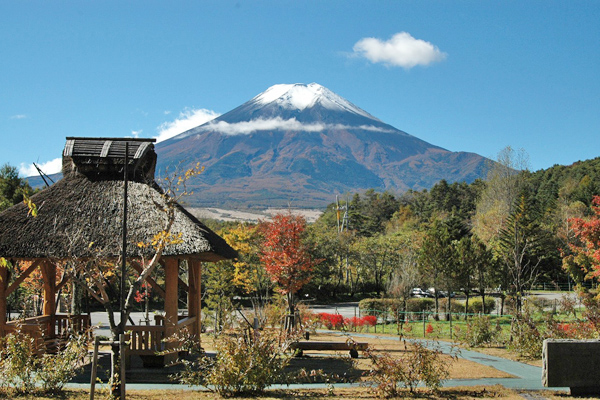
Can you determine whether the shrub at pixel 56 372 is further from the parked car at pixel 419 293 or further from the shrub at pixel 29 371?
the parked car at pixel 419 293

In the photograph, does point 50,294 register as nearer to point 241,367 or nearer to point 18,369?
point 18,369

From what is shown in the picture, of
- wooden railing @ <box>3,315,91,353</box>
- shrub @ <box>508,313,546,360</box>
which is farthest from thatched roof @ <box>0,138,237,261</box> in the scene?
shrub @ <box>508,313,546,360</box>

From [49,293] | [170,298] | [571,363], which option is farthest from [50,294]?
[571,363]

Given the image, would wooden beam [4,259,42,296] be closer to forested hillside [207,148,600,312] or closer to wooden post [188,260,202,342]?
wooden post [188,260,202,342]

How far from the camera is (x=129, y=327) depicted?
1133 cm

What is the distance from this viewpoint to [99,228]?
1157cm

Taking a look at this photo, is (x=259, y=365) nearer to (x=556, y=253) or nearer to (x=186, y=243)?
(x=186, y=243)

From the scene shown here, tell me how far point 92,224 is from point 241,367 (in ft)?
15.9

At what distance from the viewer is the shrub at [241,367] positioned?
28.8 ft

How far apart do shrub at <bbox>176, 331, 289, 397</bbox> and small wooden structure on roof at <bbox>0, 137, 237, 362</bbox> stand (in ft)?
7.98

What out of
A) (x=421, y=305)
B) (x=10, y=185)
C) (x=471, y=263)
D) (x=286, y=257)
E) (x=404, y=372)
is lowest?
(x=421, y=305)

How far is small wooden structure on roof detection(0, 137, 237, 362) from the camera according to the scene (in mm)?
11156

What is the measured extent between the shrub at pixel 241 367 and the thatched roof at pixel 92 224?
265 cm

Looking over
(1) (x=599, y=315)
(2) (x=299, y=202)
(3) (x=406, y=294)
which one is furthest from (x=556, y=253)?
(2) (x=299, y=202)
